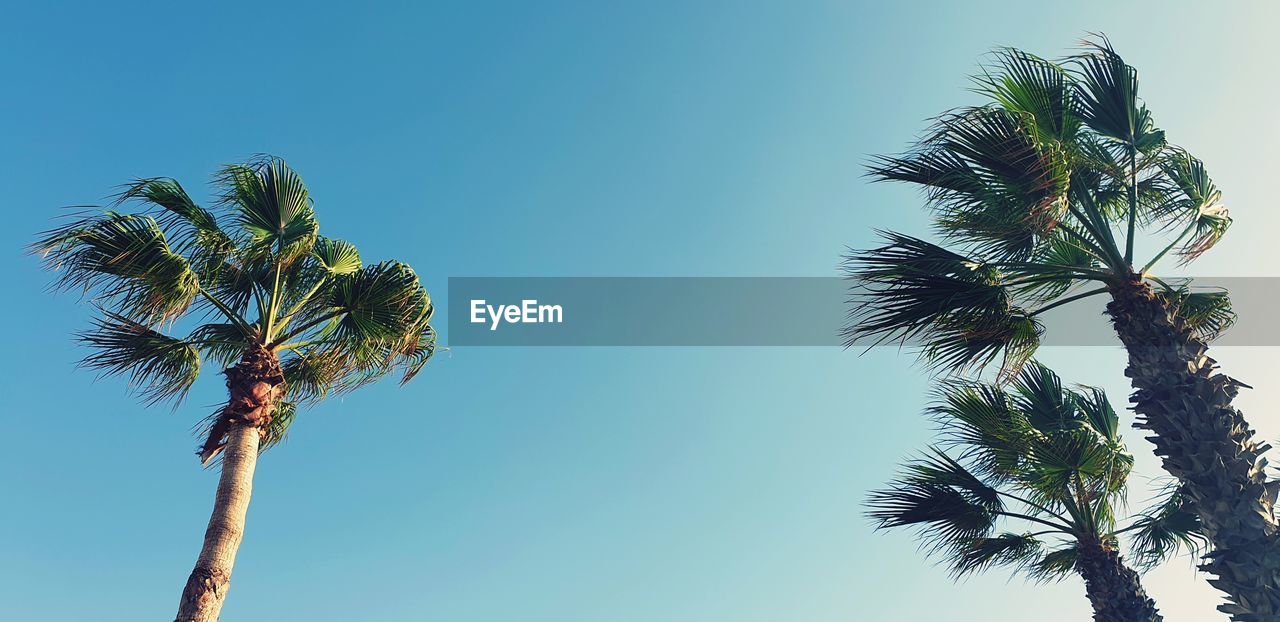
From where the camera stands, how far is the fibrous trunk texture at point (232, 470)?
868 cm

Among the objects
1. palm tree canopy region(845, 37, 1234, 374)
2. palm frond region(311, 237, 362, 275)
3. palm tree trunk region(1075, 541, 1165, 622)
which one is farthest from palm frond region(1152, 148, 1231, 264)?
palm frond region(311, 237, 362, 275)

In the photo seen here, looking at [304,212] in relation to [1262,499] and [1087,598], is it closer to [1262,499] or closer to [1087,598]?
[1262,499]

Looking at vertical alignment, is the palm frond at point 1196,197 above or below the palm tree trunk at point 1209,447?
above

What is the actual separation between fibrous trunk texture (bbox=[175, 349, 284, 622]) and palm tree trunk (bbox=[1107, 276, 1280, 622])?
31.3 feet

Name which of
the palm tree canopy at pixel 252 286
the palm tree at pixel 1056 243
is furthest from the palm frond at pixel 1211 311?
the palm tree canopy at pixel 252 286

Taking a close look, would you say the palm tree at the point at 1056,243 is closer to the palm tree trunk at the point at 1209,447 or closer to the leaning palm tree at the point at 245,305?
the palm tree trunk at the point at 1209,447

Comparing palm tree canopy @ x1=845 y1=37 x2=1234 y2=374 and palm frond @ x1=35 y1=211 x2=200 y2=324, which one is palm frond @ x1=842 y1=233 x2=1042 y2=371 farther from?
palm frond @ x1=35 y1=211 x2=200 y2=324

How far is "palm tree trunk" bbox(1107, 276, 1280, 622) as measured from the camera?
21.6ft

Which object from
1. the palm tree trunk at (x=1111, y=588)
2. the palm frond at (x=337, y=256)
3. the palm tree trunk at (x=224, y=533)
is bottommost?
the palm tree trunk at (x=1111, y=588)

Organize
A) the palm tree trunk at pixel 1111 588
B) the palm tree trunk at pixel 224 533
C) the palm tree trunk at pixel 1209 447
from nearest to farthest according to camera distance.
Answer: the palm tree trunk at pixel 1209 447, the palm tree trunk at pixel 224 533, the palm tree trunk at pixel 1111 588

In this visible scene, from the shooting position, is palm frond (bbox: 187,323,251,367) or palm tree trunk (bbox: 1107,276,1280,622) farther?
palm frond (bbox: 187,323,251,367)

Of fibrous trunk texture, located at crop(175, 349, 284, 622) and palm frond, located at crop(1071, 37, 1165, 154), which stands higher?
palm frond, located at crop(1071, 37, 1165, 154)

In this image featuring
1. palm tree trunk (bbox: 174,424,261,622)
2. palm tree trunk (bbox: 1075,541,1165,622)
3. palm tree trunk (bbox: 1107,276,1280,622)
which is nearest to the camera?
palm tree trunk (bbox: 1107,276,1280,622)

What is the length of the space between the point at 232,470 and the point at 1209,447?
1013 centimetres
